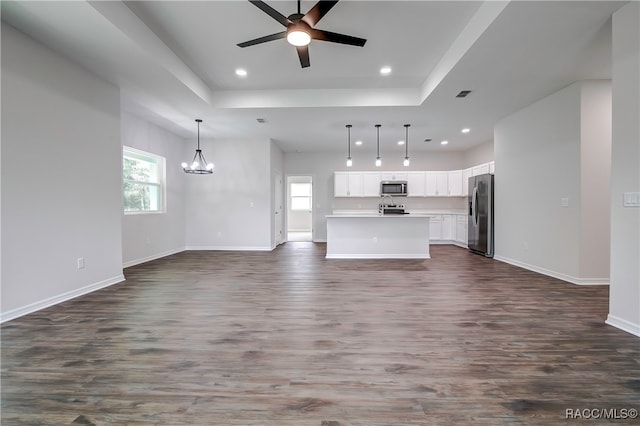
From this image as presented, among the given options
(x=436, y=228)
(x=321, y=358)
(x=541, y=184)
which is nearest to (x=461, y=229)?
(x=436, y=228)

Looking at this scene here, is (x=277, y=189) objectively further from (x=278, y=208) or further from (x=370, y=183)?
(x=370, y=183)

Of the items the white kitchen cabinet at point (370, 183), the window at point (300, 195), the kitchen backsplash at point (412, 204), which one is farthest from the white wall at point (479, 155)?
the window at point (300, 195)

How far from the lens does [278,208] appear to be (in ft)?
26.8

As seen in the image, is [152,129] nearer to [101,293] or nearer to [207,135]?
[207,135]

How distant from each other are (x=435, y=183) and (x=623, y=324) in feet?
20.2

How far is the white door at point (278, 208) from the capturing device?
25.3 ft

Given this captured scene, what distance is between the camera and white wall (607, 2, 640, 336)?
7.59 ft

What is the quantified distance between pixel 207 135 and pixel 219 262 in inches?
129

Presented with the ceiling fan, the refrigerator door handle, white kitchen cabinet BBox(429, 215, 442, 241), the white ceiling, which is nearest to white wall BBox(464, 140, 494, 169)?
the refrigerator door handle

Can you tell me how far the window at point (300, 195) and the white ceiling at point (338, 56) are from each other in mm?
6597

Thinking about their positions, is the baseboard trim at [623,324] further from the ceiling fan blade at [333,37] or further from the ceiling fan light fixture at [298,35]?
the ceiling fan light fixture at [298,35]

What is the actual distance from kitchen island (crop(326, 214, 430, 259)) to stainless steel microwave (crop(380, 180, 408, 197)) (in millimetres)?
2246

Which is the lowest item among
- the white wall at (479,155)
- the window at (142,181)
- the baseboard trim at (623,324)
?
the baseboard trim at (623,324)

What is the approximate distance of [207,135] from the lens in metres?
6.72
